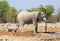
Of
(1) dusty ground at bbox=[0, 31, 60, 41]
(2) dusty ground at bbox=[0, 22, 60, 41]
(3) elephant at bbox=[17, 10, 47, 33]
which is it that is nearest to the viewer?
(1) dusty ground at bbox=[0, 31, 60, 41]

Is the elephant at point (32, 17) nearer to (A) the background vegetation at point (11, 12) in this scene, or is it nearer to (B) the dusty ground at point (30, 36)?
(B) the dusty ground at point (30, 36)

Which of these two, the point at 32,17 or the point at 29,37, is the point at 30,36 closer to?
the point at 29,37

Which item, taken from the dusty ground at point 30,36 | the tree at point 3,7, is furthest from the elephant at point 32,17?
the tree at point 3,7

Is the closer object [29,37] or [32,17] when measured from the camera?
[29,37]

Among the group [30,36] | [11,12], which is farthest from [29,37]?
[11,12]

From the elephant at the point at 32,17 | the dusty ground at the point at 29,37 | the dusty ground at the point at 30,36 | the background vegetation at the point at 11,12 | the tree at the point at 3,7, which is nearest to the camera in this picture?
the dusty ground at the point at 29,37

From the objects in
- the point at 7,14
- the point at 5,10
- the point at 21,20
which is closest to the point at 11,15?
the point at 7,14

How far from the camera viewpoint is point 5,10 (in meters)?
57.5

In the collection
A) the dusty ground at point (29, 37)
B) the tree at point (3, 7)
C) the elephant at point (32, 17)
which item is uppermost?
the tree at point (3, 7)

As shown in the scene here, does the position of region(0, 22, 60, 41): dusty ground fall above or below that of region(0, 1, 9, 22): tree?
below

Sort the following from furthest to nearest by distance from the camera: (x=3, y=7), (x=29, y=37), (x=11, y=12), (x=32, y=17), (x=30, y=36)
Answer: (x=3, y=7)
(x=11, y=12)
(x=32, y=17)
(x=30, y=36)
(x=29, y=37)

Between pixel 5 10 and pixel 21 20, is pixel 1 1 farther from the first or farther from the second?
pixel 21 20

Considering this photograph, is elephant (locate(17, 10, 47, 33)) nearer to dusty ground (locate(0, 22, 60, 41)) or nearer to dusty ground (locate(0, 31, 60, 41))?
dusty ground (locate(0, 22, 60, 41))

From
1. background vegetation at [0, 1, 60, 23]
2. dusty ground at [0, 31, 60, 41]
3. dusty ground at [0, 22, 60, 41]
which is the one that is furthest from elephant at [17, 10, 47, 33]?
background vegetation at [0, 1, 60, 23]
